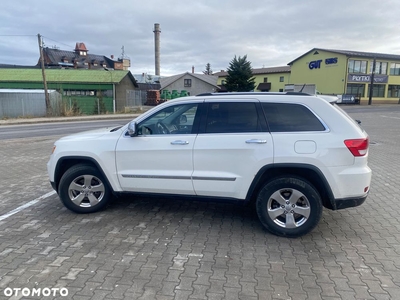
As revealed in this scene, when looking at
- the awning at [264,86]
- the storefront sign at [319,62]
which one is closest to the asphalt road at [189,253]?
the storefront sign at [319,62]

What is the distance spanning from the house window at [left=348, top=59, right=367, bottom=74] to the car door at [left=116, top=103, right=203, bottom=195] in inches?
1831

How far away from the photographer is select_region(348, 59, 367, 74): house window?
43281 millimetres

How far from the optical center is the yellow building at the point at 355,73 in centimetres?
4331

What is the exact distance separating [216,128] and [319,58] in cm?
4984

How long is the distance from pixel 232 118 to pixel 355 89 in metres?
48.1

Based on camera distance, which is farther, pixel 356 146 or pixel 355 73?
pixel 355 73

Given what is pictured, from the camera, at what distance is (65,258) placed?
123 inches

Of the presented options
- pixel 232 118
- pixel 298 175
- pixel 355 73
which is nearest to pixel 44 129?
pixel 232 118

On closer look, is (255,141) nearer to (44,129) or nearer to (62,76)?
(44,129)

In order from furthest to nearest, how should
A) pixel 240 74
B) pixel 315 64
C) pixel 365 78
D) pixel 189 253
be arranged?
pixel 315 64
pixel 365 78
pixel 240 74
pixel 189 253

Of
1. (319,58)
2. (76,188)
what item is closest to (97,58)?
(319,58)

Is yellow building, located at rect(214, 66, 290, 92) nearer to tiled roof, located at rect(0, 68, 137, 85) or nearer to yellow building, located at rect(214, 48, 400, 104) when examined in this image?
yellow building, located at rect(214, 48, 400, 104)

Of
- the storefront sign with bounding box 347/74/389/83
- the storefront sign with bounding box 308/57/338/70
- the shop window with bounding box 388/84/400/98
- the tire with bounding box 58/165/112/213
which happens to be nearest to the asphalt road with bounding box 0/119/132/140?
the tire with bounding box 58/165/112/213

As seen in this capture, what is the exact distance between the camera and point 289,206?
3547 mm
